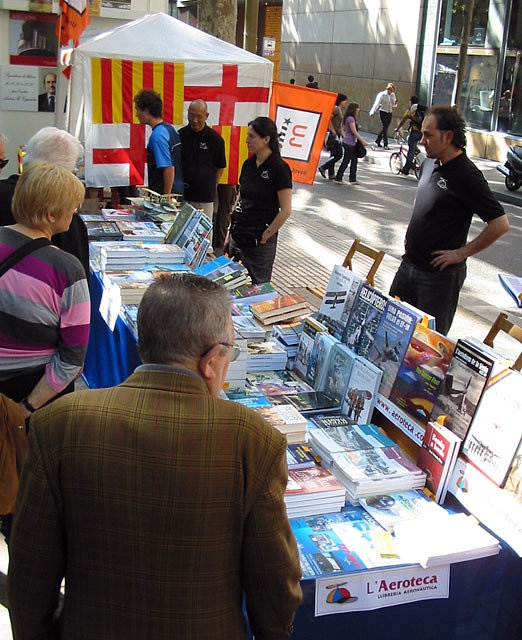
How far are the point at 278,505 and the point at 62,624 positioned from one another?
529 millimetres

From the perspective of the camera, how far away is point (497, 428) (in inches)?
93.9

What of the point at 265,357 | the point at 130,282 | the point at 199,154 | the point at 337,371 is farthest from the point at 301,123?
the point at 337,371

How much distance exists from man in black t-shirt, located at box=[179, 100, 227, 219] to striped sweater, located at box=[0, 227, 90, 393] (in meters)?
4.92

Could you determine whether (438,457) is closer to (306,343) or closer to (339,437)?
(339,437)

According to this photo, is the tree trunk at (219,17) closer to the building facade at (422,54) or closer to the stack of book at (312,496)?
the stack of book at (312,496)

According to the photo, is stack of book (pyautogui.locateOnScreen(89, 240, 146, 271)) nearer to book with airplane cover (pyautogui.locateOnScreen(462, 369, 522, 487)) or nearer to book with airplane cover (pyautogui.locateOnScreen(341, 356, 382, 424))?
book with airplane cover (pyautogui.locateOnScreen(341, 356, 382, 424))

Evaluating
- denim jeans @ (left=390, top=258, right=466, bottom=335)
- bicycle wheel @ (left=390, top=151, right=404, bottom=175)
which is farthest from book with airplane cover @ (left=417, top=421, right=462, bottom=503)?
bicycle wheel @ (left=390, top=151, right=404, bottom=175)

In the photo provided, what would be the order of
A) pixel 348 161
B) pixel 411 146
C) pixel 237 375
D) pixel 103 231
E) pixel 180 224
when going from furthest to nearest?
pixel 411 146
pixel 348 161
pixel 103 231
pixel 180 224
pixel 237 375

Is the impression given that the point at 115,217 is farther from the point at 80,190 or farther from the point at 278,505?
the point at 278,505

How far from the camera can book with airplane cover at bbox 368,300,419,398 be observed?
2926 mm

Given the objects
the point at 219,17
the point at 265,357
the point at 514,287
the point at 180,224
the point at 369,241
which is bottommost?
the point at 369,241

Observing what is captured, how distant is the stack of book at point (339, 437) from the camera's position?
2.73 metres

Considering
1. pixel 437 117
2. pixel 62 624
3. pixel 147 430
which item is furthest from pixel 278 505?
pixel 437 117

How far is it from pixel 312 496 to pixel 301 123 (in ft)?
15.3
